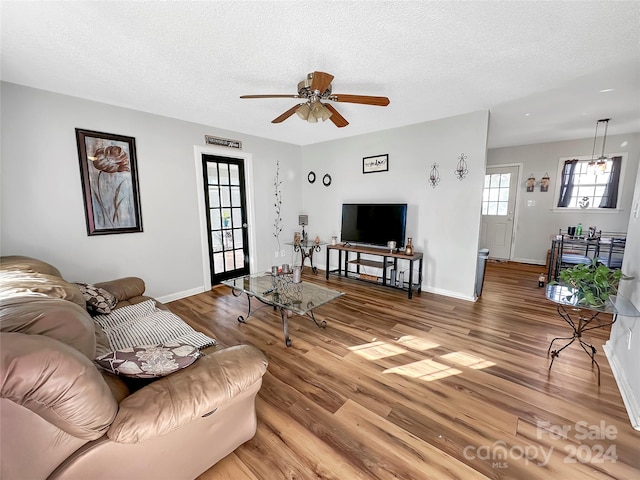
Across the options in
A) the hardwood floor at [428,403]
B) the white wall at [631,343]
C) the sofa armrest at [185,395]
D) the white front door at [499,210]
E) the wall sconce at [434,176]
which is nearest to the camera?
the sofa armrest at [185,395]

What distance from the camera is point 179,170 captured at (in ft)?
11.3

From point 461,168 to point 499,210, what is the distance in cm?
311

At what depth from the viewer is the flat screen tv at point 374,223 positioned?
147 inches

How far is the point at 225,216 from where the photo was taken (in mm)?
4086

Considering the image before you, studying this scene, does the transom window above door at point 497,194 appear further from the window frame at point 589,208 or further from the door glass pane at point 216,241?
the door glass pane at point 216,241

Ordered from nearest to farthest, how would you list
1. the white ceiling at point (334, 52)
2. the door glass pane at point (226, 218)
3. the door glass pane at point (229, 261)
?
1. the white ceiling at point (334, 52)
2. the door glass pane at point (226, 218)
3. the door glass pane at point (229, 261)

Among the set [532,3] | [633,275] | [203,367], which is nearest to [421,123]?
[532,3]

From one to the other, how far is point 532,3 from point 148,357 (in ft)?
8.96

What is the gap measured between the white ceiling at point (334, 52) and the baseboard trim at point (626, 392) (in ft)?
7.71

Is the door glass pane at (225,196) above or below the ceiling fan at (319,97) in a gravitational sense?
below

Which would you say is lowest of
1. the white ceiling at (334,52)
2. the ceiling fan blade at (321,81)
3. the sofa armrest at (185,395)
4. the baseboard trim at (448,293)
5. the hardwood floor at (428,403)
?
the hardwood floor at (428,403)

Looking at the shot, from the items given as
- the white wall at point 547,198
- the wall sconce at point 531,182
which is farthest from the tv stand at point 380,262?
the wall sconce at point 531,182

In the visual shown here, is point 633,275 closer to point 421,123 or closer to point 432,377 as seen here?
point 432,377

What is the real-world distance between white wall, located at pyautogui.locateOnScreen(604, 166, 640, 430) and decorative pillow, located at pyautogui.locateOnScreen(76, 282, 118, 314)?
3.68 meters
